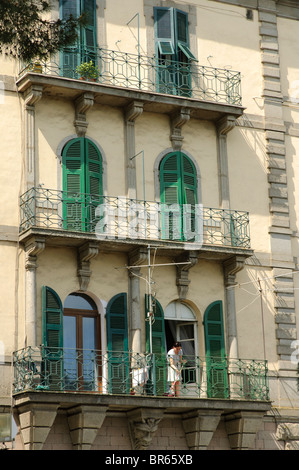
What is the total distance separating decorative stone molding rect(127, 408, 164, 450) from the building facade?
0.04 meters

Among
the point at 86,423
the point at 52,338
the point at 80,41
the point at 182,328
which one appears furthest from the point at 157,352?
the point at 80,41

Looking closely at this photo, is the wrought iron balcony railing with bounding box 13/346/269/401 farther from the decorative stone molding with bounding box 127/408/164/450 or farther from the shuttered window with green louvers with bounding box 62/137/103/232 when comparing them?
the shuttered window with green louvers with bounding box 62/137/103/232

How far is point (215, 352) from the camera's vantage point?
2805 cm

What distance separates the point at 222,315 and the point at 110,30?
765 cm

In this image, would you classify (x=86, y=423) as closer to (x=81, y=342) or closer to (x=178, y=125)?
(x=81, y=342)

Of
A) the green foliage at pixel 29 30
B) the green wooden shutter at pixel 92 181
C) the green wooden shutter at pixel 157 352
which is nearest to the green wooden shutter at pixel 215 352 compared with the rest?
the green wooden shutter at pixel 157 352

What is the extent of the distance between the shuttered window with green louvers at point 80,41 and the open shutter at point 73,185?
5.96ft

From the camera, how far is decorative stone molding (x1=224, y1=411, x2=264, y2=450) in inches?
1073

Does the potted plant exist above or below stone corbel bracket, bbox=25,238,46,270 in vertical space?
above

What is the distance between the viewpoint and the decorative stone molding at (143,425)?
26156mm

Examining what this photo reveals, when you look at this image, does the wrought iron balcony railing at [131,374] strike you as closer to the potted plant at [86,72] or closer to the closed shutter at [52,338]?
the closed shutter at [52,338]

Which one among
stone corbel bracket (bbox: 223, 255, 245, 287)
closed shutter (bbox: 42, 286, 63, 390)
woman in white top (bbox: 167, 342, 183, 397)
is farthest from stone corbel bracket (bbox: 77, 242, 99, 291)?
stone corbel bracket (bbox: 223, 255, 245, 287)

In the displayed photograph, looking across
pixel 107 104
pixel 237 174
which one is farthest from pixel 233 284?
pixel 107 104

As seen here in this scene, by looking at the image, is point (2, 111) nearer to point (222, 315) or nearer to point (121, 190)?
point (121, 190)
